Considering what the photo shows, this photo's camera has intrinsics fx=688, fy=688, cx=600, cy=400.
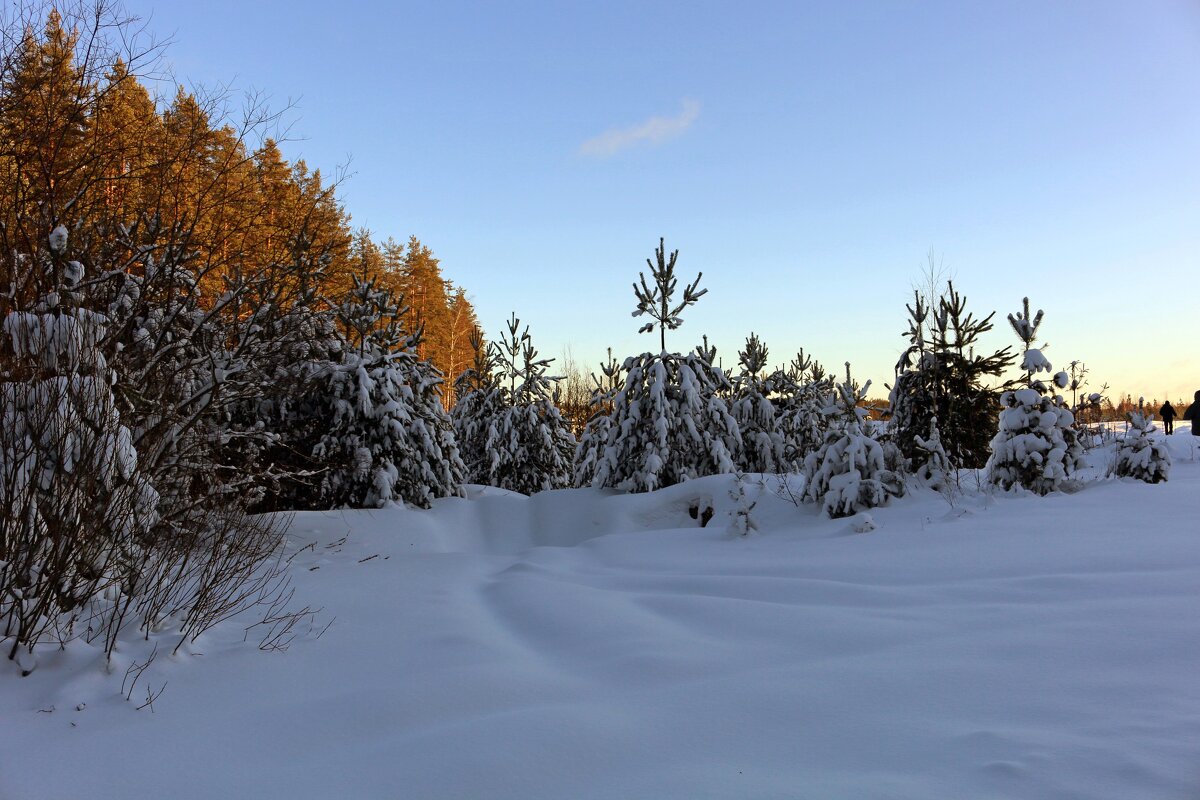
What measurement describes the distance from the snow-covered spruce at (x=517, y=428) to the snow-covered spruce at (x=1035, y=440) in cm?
1052

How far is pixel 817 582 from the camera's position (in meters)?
5.31

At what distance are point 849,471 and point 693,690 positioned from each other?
623 centimetres

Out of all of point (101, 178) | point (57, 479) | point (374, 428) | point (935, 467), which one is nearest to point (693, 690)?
point (57, 479)

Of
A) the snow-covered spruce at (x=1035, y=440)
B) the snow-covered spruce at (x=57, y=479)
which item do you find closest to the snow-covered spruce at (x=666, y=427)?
the snow-covered spruce at (x=1035, y=440)

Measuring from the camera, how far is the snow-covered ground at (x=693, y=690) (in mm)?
2590

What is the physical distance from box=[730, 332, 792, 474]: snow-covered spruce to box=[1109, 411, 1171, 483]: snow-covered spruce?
21.4ft

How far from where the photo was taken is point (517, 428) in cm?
1736

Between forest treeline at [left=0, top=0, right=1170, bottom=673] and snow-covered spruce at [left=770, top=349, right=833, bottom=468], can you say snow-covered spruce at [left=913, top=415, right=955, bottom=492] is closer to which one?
forest treeline at [left=0, top=0, right=1170, bottom=673]

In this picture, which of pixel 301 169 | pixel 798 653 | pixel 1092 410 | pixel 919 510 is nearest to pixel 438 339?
pixel 301 169

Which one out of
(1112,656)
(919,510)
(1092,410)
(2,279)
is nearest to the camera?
(1112,656)

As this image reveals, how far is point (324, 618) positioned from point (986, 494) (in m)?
7.49

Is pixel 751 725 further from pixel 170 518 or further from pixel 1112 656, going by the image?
pixel 170 518

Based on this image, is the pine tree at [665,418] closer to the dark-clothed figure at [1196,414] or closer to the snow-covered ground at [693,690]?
the snow-covered ground at [693,690]

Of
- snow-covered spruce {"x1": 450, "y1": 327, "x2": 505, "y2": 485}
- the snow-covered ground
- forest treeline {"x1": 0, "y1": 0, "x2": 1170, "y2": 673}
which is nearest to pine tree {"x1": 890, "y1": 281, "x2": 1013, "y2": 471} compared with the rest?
forest treeline {"x1": 0, "y1": 0, "x2": 1170, "y2": 673}
